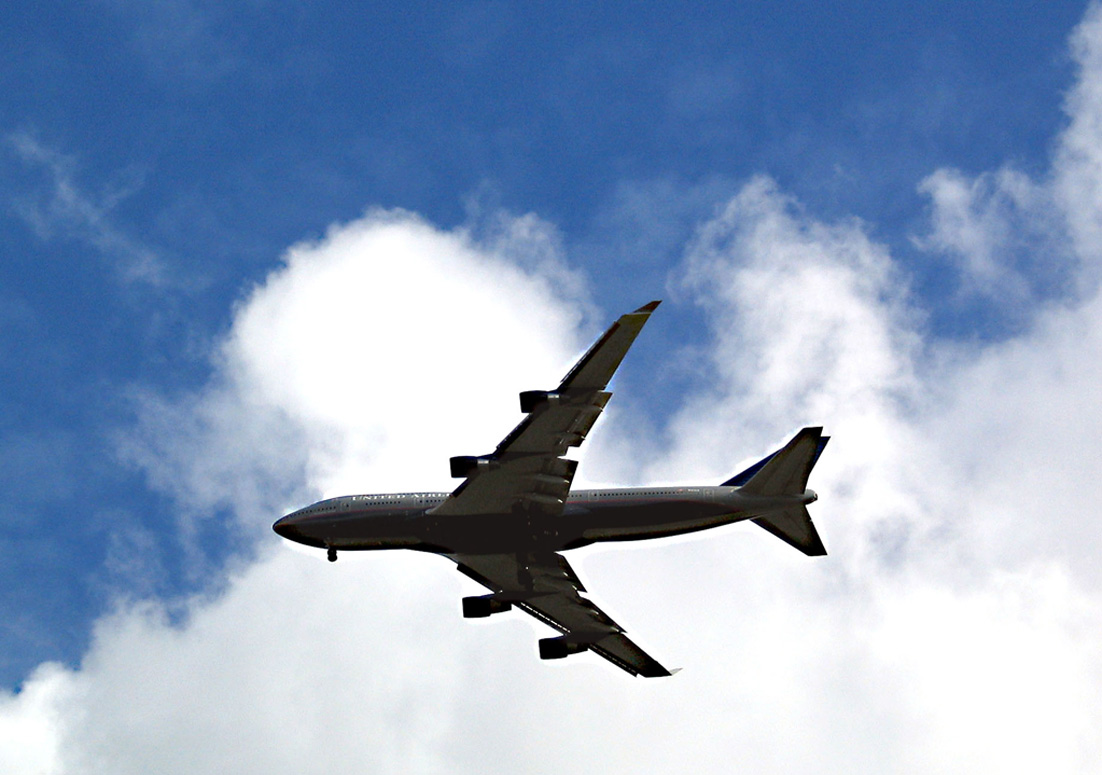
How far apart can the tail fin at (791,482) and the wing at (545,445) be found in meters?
9.37

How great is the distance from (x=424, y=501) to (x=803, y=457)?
19.0 meters

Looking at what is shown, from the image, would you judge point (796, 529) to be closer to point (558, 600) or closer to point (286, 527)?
point (558, 600)

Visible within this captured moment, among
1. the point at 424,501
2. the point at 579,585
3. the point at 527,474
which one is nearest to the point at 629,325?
the point at 527,474

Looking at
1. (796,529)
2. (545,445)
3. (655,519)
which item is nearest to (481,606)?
(655,519)

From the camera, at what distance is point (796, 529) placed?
223ft

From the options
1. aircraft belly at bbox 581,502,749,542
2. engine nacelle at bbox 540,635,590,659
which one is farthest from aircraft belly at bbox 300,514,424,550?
engine nacelle at bbox 540,635,590,659

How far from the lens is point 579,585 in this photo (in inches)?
2931

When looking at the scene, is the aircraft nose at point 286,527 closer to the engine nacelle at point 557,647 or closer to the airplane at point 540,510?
the airplane at point 540,510

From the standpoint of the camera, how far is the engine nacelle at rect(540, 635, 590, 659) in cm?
7606

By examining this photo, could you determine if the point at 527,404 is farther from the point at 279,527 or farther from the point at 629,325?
the point at 279,527

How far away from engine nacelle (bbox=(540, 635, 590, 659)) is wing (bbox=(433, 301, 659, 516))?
12.1 metres

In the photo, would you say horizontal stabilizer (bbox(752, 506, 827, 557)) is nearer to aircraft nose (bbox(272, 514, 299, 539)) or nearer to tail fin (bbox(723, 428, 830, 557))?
tail fin (bbox(723, 428, 830, 557))

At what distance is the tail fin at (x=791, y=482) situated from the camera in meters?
65.6

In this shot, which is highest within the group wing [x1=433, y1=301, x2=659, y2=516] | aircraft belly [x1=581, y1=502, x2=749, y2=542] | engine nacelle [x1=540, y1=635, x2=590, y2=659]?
wing [x1=433, y1=301, x2=659, y2=516]
